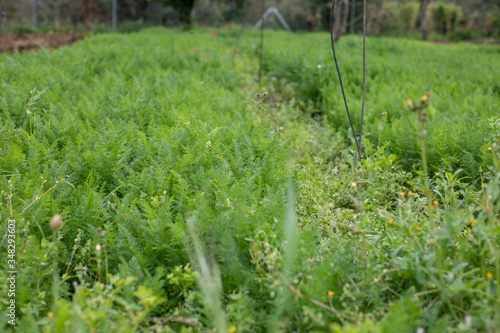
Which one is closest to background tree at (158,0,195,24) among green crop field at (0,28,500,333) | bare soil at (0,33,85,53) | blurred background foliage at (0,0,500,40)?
blurred background foliage at (0,0,500,40)

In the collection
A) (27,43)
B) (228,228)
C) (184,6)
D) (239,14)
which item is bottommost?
(228,228)

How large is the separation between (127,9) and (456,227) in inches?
945

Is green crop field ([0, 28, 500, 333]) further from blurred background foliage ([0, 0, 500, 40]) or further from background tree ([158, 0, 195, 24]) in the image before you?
blurred background foliage ([0, 0, 500, 40])

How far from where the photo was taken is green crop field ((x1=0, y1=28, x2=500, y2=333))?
59.7 inches

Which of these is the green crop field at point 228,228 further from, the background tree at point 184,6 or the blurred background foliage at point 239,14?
the blurred background foliage at point 239,14

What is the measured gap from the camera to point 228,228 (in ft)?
6.05

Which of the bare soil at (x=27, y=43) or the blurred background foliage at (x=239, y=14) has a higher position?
the blurred background foliage at (x=239, y=14)

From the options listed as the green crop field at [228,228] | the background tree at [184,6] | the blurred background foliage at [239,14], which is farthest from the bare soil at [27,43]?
the green crop field at [228,228]

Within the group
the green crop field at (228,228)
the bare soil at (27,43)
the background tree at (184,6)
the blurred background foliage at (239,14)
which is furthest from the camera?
the blurred background foliage at (239,14)

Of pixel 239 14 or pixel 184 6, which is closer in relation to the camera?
pixel 184 6

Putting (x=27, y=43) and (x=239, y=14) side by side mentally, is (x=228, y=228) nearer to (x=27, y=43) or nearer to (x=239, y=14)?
(x=27, y=43)

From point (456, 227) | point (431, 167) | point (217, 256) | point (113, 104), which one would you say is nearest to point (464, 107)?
point (431, 167)

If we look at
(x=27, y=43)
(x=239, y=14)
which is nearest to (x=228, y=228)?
(x=27, y=43)

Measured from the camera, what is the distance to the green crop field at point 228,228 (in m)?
1.52
